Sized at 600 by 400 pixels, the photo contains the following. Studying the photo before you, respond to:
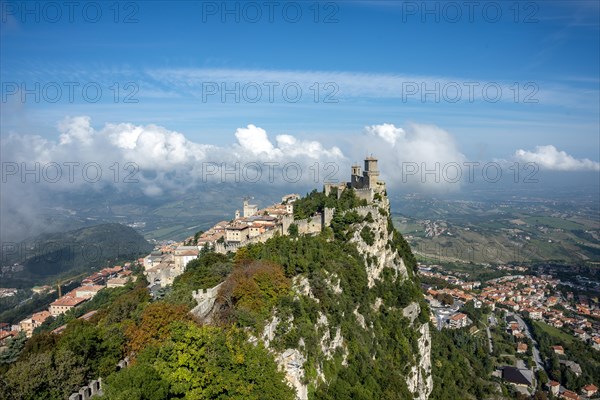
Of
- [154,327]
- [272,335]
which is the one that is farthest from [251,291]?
[154,327]

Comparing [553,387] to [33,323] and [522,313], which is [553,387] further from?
[33,323]

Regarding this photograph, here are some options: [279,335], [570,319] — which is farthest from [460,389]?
[570,319]

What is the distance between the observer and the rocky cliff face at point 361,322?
23.9m

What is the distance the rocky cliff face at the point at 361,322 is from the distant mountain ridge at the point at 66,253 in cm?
8477

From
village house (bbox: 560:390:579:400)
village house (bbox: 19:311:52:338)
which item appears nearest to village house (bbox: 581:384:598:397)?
village house (bbox: 560:390:579:400)

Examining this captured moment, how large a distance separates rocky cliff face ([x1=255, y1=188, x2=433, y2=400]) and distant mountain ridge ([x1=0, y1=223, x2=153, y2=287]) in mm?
84767

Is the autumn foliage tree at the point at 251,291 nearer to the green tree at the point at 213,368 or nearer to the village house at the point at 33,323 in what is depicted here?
the green tree at the point at 213,368

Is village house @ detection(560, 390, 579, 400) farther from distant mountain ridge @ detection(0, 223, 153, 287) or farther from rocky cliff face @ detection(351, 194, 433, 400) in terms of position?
distant mountain ridge @ detection(0, 223, 153, 287)

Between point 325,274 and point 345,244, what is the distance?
7.14m

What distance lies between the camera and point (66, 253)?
139125mm

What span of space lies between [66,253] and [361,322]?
132230 mm

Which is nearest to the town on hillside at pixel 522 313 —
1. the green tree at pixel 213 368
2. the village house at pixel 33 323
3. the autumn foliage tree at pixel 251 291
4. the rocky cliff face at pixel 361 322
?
the rocky cliff face at pixel 361 322

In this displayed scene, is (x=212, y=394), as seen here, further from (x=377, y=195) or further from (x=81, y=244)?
(x=81, y=244)

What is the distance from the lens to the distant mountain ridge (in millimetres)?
120188
